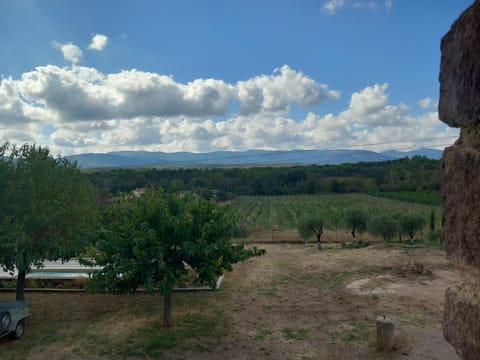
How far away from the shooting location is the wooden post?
9.57m

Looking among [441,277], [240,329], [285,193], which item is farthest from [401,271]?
[285,193]

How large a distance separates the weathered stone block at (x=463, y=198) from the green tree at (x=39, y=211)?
12399 mm

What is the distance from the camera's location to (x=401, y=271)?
59.4 ft

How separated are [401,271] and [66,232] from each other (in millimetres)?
15029

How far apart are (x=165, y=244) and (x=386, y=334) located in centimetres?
657

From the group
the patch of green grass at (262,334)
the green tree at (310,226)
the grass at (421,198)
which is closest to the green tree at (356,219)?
the green tree at (310,226)

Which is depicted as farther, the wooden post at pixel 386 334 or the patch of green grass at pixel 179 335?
the patch of green grass at pixel 179 335

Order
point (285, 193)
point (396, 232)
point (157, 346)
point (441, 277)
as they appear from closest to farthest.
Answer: point (157, 346), point (441, 277), point (396, 232), point (285, 193)

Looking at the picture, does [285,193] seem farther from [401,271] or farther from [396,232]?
[401,271]

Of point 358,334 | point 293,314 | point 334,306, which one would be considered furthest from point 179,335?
point 334,306

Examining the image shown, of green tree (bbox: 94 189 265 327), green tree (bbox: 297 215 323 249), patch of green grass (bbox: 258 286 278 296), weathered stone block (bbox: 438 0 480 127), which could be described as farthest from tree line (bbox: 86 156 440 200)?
weathered stone block (bbox: 438 0 480 127)

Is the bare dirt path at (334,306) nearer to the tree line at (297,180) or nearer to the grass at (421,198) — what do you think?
the grass at (421,198)

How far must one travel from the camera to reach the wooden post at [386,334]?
9570mm

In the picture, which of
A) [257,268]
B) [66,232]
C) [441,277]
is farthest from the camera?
[257,268]
